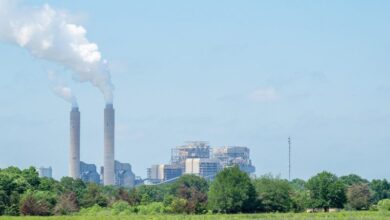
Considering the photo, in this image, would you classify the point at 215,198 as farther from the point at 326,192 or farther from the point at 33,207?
the point at 33,207

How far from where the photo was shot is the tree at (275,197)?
273 ft

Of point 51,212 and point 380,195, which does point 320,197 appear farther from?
point 380,195

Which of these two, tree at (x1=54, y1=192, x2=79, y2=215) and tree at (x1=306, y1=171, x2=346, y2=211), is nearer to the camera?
tree at (x1=54, y1=192, x2=79, y2=215)

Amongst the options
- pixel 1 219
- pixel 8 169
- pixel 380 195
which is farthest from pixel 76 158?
pixel 1 219

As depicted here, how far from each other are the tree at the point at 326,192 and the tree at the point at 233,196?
1044 cm

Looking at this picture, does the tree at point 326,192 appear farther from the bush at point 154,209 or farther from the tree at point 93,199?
the tree at point 93,199

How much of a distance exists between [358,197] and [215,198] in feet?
60.6

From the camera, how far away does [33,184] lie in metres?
A: 95.4

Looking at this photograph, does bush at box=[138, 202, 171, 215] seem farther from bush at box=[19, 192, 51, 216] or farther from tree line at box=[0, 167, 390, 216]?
bush at box=[19, 192, 51, 216]

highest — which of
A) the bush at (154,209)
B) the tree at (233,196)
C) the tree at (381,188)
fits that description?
the tree at (381,188)

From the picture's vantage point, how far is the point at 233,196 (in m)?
82.9

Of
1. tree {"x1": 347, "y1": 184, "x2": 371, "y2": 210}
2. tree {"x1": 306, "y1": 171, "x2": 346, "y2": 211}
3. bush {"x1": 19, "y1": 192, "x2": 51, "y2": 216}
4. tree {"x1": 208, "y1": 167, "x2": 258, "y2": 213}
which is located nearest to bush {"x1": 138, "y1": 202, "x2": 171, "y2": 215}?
tree {"x1": 208, "y1": 167, "x2": 258, "y2": 213}

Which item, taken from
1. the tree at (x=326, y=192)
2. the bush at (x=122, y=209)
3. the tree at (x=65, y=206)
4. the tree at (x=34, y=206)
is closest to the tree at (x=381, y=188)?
the tree at (x=326, y=192)

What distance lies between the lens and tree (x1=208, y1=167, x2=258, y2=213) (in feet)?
271
